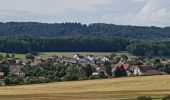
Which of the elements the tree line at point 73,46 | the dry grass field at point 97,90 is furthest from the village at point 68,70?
the tree line at point 73,46

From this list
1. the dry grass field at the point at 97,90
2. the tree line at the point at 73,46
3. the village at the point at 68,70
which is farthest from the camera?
the tree line at the point at 73,46

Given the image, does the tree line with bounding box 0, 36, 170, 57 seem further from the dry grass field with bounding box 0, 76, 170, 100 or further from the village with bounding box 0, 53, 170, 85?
the dry grass field with bounding box 0, 76, 170, 100

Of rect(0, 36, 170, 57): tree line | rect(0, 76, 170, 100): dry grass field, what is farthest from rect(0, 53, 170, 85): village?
rect(0, 36, 170, 57): tree line

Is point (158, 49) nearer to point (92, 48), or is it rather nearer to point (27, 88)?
point (92, 48)

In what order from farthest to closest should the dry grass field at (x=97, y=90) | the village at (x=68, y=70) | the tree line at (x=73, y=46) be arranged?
the tree line at (x=73, y=46)
the village at (x=68, y=70)
the dry grass field at (x=97, y=90)

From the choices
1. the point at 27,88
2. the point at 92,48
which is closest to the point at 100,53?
the point at 92,48

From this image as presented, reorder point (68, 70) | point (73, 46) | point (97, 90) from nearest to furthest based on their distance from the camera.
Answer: point (97, 90) < point (68, 70) < point (73, 46)

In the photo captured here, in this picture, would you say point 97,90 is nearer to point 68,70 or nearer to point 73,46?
point 68,70

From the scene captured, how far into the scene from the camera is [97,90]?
43531 mm

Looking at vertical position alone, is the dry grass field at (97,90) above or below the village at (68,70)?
above

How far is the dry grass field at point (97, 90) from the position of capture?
3756cm

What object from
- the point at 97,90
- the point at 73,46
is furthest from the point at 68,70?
the point at 73,46

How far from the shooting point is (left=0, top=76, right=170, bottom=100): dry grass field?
37.6 metres

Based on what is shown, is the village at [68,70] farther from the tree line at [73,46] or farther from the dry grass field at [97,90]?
the tree line at [73,46]
